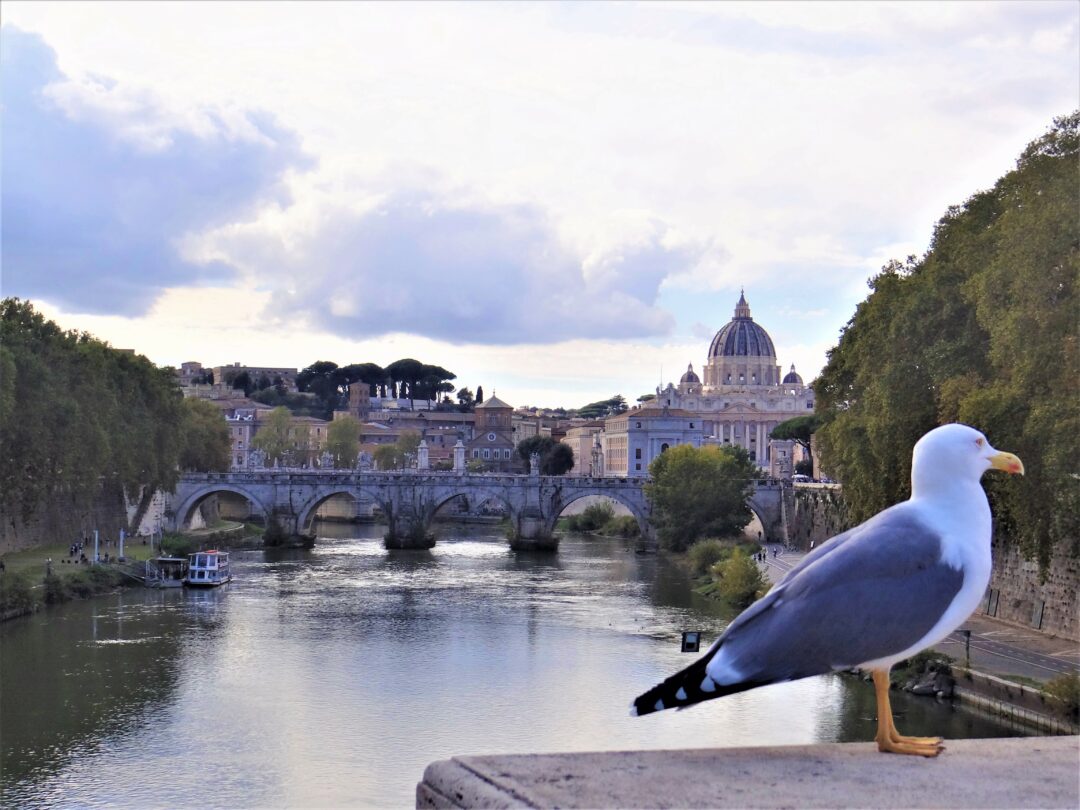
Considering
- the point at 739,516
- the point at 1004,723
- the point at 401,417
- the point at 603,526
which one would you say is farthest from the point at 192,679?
the point at 401,417

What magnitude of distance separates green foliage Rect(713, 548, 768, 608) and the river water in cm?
51

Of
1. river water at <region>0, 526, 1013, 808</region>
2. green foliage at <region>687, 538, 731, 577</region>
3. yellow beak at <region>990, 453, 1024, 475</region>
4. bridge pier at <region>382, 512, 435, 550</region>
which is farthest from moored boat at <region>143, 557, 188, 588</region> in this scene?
yellow beak at <region>990, 453, 1024, 475</region>

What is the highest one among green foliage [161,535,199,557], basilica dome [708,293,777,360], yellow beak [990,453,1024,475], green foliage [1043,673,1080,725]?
basilica dome [708,293,777,360]

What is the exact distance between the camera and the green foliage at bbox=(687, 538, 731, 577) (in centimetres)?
3334

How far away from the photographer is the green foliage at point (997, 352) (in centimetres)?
1541

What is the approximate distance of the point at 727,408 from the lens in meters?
105

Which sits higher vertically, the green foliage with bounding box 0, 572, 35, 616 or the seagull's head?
the seagull's head

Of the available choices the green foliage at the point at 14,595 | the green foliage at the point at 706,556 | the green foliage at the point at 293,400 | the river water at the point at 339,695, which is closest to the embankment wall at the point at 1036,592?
the river water at the point at 339,695

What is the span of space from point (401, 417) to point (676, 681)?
94954 mm

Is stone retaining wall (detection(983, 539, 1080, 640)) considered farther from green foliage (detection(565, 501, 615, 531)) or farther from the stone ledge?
green foliage (detection(565, 501, 615, 531))

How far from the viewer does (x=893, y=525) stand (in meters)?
3.20

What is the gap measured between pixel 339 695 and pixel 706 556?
18031 millimetres

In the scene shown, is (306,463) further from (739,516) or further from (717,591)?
(717,591)

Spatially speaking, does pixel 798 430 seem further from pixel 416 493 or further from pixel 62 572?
pixel 62 572
